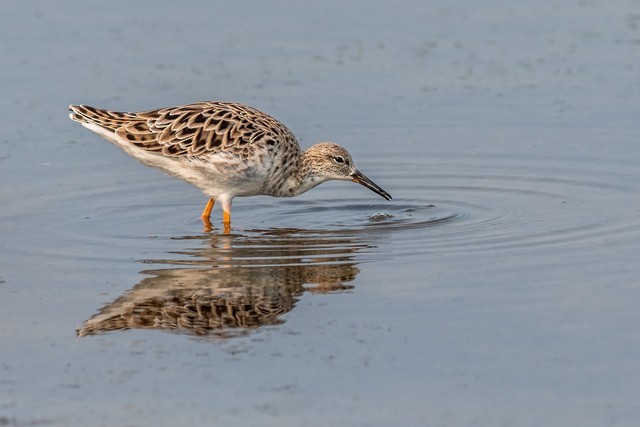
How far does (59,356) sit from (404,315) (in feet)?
8.16

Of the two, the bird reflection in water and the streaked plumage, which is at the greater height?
the streaked plumage

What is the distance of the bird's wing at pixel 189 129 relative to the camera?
1233 centimetres

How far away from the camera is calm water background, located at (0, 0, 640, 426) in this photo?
301 inches

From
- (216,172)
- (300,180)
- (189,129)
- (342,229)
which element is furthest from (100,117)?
(342,229)

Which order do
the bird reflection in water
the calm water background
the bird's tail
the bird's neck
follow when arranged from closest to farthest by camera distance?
the calm water background, the bird reflection in water, the bird's tail, the bird's neck

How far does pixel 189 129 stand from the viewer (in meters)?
12.4

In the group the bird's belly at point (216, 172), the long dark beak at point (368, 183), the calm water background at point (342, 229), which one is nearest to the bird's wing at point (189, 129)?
the bird's belly at point (216, 172)

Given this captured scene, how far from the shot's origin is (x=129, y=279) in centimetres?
1000

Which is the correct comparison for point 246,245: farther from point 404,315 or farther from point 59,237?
point 404,315

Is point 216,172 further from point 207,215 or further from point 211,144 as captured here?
point 207,215

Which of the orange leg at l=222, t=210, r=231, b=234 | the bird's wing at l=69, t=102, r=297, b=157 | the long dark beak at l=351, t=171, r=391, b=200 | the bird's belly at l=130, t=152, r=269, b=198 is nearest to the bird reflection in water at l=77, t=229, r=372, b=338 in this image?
the orange leg at l=222, t=210, r=231, b=234

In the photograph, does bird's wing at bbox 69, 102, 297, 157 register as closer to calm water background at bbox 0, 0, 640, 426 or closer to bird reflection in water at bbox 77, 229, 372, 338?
calm water background at bbox 0, 0, 640, 426

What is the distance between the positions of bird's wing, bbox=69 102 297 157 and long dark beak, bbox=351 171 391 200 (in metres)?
0.98

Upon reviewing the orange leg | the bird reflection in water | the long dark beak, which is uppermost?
the long dark beak
